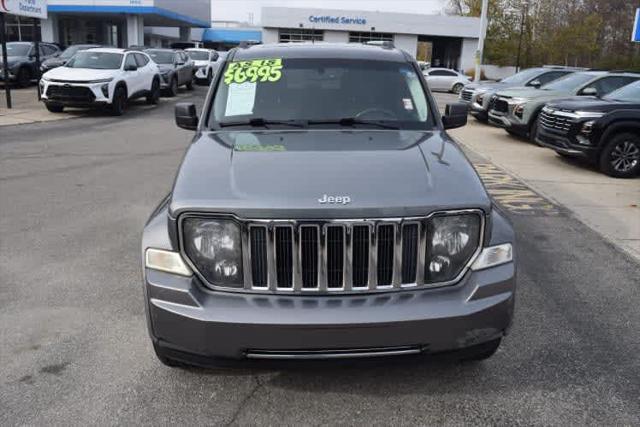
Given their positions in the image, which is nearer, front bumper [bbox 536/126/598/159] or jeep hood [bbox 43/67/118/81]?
front bumper [bbox 536/126/598/159]

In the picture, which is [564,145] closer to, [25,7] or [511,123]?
[511,123]

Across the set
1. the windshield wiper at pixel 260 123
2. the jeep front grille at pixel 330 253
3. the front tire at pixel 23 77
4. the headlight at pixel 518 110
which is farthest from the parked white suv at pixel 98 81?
the jeep front grille at pixel 330 253

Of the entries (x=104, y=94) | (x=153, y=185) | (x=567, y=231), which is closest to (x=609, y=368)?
(x=567, y=231)

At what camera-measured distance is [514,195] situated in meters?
8.64

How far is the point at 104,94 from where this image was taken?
16.2 meters

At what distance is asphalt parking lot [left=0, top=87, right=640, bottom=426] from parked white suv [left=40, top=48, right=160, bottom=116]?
10.0 metres

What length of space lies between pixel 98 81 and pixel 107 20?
37.9 m

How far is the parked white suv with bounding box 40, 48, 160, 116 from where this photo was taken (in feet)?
52.1

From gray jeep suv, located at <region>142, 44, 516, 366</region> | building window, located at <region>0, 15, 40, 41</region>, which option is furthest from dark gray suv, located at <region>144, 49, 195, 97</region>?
building window, located at <region>0, 15, 40, 41</region>

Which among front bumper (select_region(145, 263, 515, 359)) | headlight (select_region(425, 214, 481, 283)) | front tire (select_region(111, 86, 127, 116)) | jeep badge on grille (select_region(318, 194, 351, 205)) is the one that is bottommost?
front tire (select_region(111, 86, 127, 116))

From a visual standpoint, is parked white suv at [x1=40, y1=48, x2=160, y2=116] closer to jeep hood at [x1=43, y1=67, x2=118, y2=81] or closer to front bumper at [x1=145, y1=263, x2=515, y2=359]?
jeep hood at [x1=43, y1=67, x2=118, y2=81]

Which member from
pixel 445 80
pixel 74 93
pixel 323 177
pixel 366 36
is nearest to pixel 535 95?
pixel 74 93

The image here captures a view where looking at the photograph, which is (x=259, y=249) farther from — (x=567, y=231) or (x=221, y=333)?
(x=567, y=231)

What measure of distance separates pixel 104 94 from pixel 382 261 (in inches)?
588
